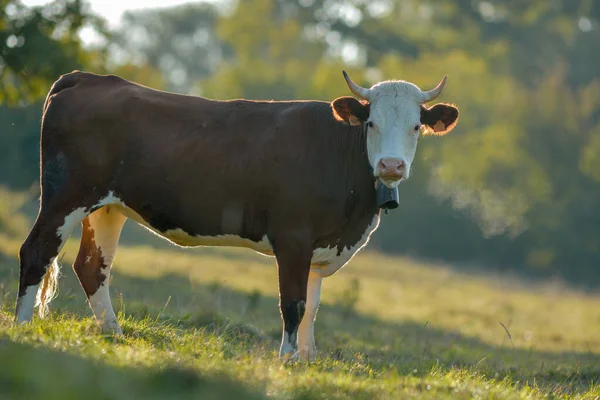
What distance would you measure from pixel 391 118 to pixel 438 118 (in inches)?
28.5

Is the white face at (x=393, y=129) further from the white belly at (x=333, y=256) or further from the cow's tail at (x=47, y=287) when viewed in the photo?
the cow's tail at (x=47, y=287)

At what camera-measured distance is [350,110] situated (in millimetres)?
9719

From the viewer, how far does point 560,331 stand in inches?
848

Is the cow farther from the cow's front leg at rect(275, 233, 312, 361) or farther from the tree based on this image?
the tree

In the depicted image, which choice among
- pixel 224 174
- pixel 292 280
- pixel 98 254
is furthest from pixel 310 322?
pixel 98 254

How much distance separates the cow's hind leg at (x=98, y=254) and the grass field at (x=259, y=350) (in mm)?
268

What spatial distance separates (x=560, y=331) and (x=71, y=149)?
47.4 ft

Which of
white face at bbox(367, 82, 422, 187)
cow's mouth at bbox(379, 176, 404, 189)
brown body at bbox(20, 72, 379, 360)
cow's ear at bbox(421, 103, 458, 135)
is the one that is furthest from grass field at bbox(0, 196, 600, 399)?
cow's ear at bbox(421, 103, 458, 135)

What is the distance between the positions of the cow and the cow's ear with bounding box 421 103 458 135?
107mm

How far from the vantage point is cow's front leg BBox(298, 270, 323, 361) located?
988 centimetres

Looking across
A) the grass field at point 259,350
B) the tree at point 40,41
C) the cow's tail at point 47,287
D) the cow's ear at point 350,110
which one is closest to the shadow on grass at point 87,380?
the grass field at point 259,350

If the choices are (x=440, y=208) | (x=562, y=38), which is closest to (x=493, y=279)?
(x=440, y=208)

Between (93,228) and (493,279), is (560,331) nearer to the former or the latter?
(93,228)

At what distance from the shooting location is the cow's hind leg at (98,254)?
9836 millimetres
